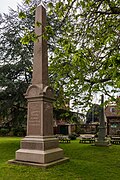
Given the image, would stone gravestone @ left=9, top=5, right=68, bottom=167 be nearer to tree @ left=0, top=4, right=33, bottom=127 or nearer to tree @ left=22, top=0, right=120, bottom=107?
tree @ left=22, top=0, right=120, bottom=107

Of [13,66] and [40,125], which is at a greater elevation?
[13,66]

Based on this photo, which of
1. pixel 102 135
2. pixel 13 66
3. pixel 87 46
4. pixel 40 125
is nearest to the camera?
pixel 87 46

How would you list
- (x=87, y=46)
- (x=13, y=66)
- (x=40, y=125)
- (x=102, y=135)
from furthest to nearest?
(x=102, y=135)
(x=13, y=66)
(x=40, y=125)
(x=87, y=46)

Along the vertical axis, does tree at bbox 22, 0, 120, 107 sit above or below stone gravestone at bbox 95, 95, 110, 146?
above

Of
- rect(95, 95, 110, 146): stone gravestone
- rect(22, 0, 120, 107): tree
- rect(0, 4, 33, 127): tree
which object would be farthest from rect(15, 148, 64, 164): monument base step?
rect(95, 95, 110, 146): stone gravestone

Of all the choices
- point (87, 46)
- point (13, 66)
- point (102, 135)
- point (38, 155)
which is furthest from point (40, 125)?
point (102, 135)

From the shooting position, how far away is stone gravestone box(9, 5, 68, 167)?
9.12 m

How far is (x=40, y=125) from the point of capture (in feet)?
31.6

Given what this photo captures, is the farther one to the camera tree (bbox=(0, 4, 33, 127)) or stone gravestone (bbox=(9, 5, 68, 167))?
tree (bbox=(0, 4, 33, 127))

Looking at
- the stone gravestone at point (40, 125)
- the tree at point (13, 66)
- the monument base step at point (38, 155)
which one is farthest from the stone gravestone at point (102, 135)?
the monument base step at point (38, 155)

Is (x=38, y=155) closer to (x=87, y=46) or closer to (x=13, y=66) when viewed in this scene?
(x=87, y=46)

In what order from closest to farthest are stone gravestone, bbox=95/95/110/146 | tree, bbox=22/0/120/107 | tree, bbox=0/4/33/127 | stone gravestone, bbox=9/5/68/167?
tree, bbox=22/0/120/107, stone gravestone, bbox=9/5/68/167, tree, bbox=0/4/33/127, stone gravestone, bbox=95/95/110/146

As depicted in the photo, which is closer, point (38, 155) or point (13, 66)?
point (38, 155)

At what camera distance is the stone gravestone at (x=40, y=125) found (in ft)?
29.9
